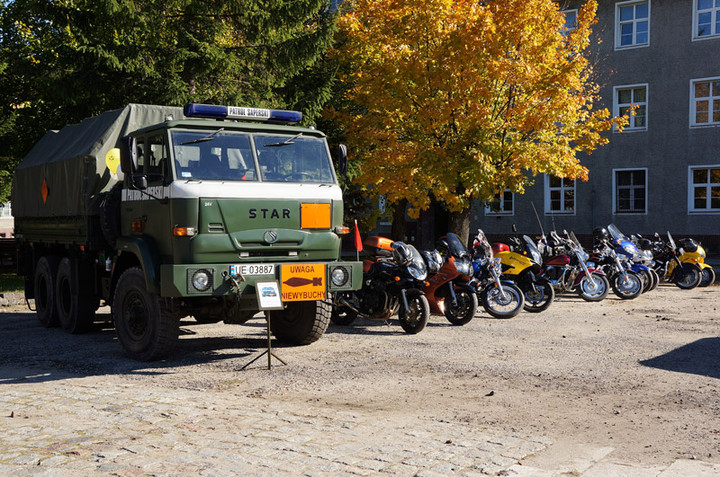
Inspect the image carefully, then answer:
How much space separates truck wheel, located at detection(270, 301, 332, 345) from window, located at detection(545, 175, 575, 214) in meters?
23.1

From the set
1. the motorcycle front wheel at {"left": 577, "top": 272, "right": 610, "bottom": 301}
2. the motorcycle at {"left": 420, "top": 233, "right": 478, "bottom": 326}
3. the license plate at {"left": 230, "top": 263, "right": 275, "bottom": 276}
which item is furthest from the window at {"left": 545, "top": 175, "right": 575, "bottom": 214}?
the license plate at {"left": 230, "top": 263, "right": 275, "bottom": 276}

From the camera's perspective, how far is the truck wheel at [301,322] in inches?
396

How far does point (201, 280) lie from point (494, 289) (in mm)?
5604

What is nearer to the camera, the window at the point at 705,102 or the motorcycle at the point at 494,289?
the motorcycle at the point at 494,289

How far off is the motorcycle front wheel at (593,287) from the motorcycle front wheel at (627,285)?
2.10 feet

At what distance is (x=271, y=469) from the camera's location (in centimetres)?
511

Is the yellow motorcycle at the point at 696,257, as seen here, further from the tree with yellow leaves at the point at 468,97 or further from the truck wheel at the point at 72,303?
the truck wheel at the point at 72,303

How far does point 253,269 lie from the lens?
8.88 meters

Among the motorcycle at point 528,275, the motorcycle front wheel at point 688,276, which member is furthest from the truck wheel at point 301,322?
the motorcycle front wheel at point 688,276

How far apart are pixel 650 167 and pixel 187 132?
80.0 ft

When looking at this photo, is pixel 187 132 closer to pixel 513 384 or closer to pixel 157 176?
pixel 157 176

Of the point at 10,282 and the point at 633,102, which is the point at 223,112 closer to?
the point at 10,282

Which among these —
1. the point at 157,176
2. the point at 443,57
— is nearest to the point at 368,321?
the point at 157,176

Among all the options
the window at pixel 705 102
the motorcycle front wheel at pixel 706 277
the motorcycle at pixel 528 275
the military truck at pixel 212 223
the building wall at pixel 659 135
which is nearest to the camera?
the military truck at pixel 212 223
